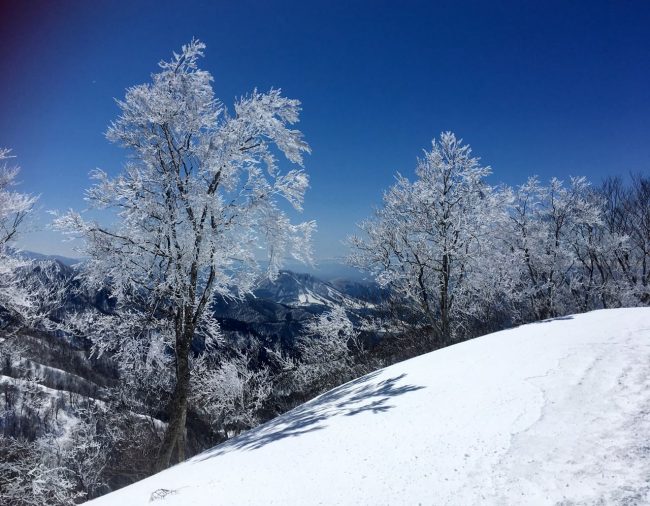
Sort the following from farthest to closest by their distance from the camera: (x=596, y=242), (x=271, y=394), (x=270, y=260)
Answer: (x=271, y=394) < (x=596, y=242) < (x=270, y=260)

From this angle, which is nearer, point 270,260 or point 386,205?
point 270,260

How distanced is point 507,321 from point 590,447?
15972mm

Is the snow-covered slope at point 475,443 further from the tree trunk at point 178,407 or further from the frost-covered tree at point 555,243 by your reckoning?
the frost-covered tree at point 555,243

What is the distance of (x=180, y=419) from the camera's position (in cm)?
827

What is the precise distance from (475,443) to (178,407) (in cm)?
712

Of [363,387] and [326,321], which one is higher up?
[326,321]

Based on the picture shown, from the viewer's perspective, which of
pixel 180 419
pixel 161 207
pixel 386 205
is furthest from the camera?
pixel 386 205

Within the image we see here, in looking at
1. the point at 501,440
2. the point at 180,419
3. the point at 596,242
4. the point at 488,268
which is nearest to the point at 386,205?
the point at 488,268

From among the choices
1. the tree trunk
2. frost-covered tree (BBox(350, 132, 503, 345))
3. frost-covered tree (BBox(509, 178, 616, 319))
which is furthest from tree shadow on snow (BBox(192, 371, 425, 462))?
frost-covered tree (BBox(509, 178, 616, 319))

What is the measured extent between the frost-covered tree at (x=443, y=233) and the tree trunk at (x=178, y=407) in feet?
26.3

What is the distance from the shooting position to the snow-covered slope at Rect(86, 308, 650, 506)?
264cm

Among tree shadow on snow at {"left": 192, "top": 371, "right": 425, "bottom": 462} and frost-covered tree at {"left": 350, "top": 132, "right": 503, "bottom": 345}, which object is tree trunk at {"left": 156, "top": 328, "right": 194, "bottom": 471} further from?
frost-covered tree at {"left": 350, "top": 132, "right": 503, "bottom": 345}

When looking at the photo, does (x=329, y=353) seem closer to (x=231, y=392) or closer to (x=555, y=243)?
(x=231, y=392)

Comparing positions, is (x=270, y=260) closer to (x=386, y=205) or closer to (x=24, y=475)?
(x=386, y=205)
